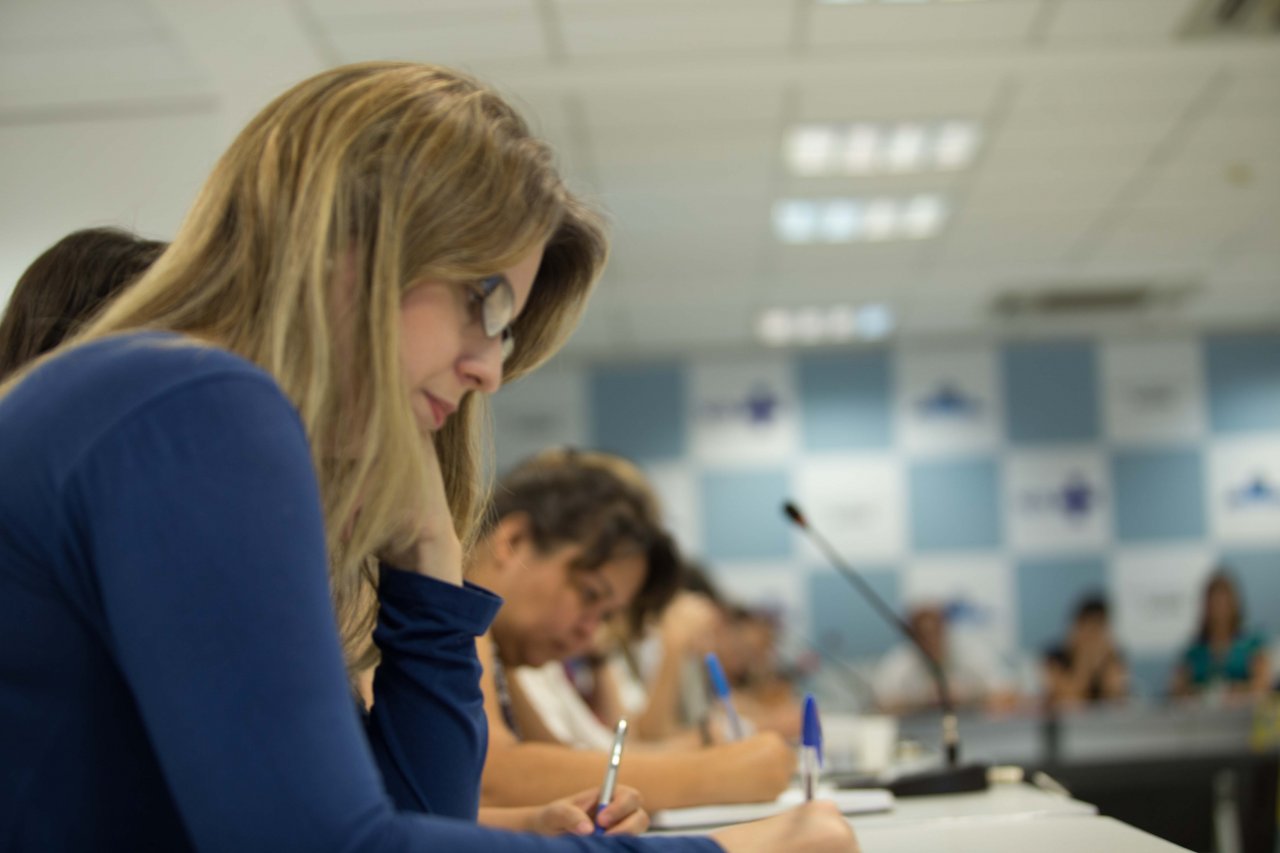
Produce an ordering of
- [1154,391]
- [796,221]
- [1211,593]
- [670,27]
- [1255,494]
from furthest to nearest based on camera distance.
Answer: [1154,391], [1255,494], [1211,593], [796,221], [670,27]

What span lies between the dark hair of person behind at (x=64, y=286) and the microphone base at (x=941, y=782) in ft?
3.47

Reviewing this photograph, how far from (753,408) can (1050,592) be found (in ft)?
6.77

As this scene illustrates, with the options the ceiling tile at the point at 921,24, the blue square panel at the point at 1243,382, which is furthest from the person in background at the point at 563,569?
the blue square panel at the point at 1243,382

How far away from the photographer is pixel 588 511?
1804 millimetres

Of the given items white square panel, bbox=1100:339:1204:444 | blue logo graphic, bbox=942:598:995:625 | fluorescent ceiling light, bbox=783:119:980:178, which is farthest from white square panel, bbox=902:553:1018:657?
fluorescent ceiling light, bbox=783:119:980:178

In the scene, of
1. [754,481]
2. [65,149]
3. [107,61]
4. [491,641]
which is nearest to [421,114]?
[491,641]

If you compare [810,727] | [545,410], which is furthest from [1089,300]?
[810,727]

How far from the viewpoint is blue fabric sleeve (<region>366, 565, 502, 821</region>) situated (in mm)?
871

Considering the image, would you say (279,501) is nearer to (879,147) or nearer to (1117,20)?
(1117,20)

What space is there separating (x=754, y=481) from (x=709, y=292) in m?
1.50

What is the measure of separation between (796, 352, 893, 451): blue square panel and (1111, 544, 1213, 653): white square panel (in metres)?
1.61

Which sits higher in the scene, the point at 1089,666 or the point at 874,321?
the point at 874,321

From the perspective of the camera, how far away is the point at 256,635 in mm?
591

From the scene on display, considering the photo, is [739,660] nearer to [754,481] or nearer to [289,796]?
[754,481]
